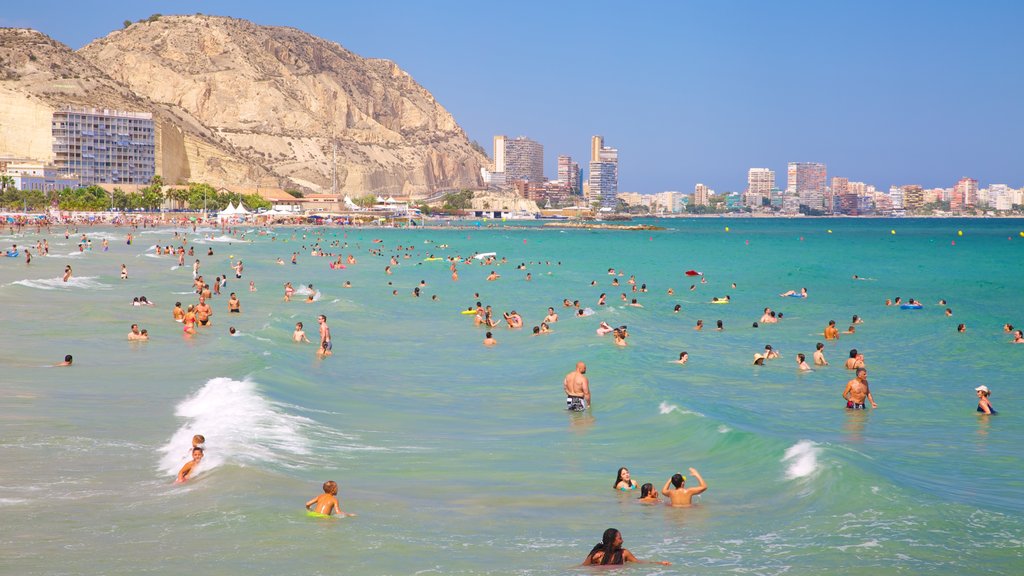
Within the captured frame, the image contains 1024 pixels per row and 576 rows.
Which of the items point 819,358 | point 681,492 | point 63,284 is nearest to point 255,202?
point 63,284

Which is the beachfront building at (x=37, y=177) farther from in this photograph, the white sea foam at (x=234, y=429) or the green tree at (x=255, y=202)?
the white sea foam at (x=234, y=429)

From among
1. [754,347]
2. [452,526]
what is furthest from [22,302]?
[452,526]

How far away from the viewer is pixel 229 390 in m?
17.6

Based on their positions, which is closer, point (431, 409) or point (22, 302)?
point (431, 409)

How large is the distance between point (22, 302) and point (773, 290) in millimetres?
32397

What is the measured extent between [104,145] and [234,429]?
147560 mm

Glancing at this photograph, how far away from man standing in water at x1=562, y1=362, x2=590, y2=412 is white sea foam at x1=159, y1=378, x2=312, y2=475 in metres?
4.42

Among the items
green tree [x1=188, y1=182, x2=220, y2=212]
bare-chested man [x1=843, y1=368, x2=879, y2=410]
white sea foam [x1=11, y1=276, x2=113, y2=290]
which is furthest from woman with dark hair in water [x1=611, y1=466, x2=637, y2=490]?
green tree [x1=188, y1=182, x2=220, y2=212]

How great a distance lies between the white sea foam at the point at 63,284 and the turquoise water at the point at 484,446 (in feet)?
14.6

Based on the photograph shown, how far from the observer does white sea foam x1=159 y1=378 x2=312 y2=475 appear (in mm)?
13070

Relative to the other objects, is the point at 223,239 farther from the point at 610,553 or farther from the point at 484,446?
the point at 610,553

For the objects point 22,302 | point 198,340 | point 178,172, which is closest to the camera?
point 198,340

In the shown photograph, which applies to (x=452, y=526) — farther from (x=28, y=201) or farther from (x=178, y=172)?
(x=178, y=172)

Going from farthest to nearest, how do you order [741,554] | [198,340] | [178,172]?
[178,172] < [198,340] < [741,554]
